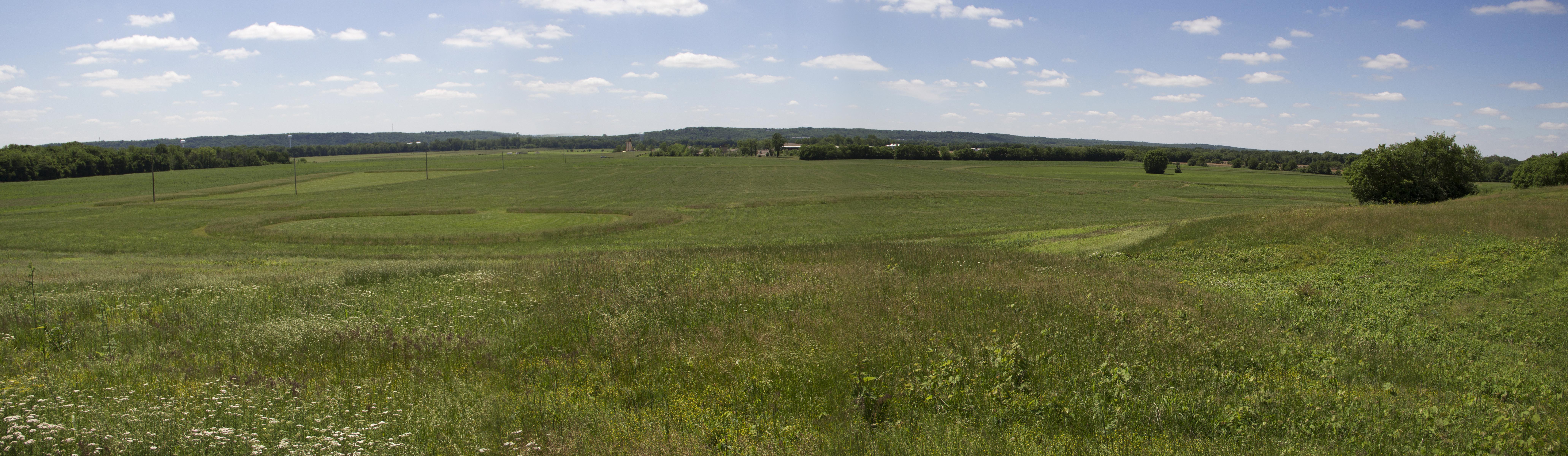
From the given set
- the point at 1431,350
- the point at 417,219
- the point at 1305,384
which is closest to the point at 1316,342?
the point at 1431,350

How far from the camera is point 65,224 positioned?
149ft

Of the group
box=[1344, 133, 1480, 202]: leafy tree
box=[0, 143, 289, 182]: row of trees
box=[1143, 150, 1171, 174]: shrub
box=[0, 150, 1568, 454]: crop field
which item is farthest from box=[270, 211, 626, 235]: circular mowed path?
box=[1143, 150, 1171, 174]: shrub

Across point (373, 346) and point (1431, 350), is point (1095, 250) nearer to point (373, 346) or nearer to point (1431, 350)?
point (1431, 350)

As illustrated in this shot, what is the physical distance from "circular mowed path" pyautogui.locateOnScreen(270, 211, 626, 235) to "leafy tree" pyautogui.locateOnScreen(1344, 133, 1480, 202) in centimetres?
4974

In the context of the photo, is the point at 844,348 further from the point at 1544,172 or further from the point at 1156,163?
the point at 1156,163

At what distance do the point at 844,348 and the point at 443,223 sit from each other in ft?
141

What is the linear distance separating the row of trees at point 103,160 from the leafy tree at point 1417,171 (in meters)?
126

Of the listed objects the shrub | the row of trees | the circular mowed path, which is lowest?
the circular mowed path

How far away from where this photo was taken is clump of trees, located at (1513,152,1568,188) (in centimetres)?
5197

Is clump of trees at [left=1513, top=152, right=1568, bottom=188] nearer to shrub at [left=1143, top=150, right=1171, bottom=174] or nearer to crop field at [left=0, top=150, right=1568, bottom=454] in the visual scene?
crop field at [left=0, top=150, right=1568, bottom=454]

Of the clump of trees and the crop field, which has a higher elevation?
the clump of trees

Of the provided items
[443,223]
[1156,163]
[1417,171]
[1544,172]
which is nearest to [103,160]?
[443,223]

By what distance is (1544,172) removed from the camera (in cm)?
5381

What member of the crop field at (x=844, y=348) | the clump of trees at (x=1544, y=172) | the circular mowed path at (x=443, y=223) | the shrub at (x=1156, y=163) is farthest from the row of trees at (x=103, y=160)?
the shrub at (x=1156, y=163)
